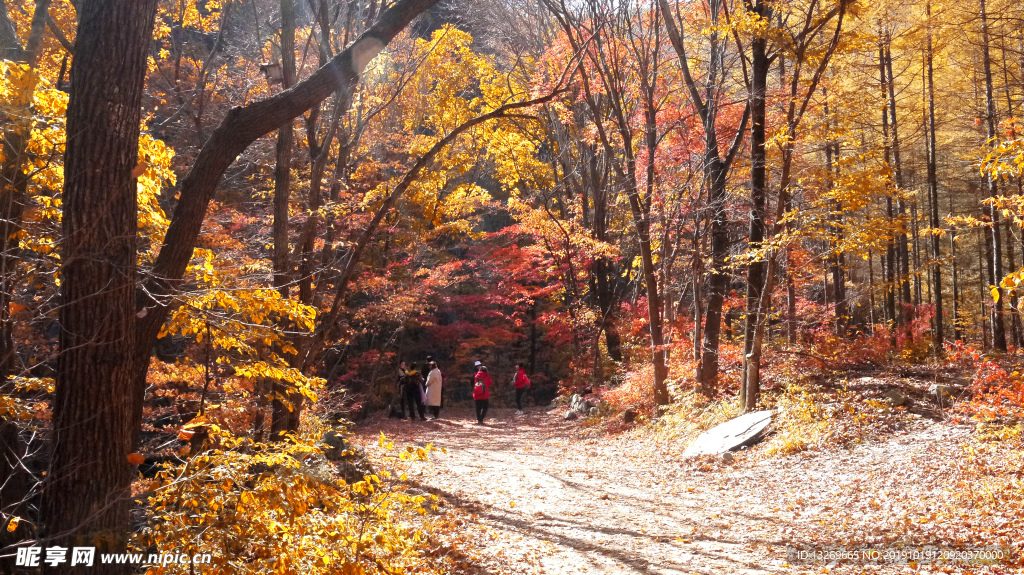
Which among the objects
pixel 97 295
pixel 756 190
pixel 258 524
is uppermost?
pixel 756 190

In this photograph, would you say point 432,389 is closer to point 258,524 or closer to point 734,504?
point 734,504

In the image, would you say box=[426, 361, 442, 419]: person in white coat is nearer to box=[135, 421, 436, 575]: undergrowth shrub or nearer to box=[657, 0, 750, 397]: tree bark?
box=[657, 0, 750, 397]: tree bark

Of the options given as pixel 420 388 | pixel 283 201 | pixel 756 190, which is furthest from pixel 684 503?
pixel 420 388

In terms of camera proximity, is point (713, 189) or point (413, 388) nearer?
point (713, 189)

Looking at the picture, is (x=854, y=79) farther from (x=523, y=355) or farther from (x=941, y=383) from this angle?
(x=523, y=355)

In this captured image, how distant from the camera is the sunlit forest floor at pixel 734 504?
518 cm

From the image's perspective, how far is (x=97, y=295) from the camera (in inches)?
139

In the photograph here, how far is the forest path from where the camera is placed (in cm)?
531

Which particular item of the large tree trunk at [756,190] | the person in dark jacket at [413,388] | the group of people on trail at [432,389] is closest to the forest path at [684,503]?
the large tree trunk at [756,190]

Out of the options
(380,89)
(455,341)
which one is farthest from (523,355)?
(380,89)

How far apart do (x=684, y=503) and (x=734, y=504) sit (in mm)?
559

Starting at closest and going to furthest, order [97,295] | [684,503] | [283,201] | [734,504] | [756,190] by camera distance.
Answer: [97,295] < [734,504] < [684,503] < [283,201] < [756,190]

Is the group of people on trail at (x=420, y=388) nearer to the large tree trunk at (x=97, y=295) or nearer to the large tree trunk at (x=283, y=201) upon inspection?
the large tree trunk at (x=283, y=201)

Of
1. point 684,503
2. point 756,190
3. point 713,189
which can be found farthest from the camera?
point 713,189
